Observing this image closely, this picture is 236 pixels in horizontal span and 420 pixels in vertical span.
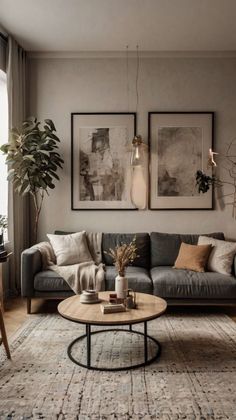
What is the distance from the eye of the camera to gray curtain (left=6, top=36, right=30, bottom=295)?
4.50 m

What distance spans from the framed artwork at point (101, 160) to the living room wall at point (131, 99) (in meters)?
0.09

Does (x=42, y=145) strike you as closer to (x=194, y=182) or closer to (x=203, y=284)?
(x=194, y=182)

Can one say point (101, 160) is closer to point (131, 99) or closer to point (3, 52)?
point (131, 99)

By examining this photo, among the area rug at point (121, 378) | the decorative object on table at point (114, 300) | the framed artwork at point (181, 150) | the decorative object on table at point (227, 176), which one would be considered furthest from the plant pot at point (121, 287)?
the decorative object on table at point (227, 176)

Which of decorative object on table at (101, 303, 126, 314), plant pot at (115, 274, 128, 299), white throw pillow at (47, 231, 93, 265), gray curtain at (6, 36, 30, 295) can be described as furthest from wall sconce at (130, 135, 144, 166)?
decorative object on table at (101, 303, 126, 314)

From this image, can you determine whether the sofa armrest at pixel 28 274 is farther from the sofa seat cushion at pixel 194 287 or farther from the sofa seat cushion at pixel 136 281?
the sofa seat cushion at pixel 194 287

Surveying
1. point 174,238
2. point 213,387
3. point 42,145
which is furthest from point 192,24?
point 213,387

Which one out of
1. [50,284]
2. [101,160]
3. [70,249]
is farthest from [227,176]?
[50,284]

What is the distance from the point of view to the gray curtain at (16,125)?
450 centimetres

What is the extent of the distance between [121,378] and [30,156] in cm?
265

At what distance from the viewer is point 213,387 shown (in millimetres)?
2475

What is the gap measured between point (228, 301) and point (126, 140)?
2.34m

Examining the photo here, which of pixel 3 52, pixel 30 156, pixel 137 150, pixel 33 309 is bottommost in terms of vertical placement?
pixel 33 309

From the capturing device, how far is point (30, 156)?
→ 14.2 feet
